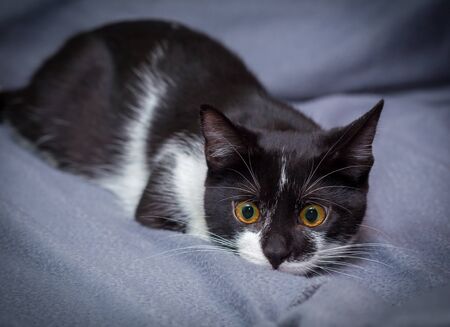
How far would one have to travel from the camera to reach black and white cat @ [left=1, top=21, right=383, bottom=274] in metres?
1.09

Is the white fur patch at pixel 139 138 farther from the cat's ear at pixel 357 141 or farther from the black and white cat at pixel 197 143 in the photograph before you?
the cat's ear at pixel 357 141

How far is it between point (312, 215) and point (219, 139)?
0.27 m

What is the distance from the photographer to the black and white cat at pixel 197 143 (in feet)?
3.59

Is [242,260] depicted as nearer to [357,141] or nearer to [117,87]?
[357,141]

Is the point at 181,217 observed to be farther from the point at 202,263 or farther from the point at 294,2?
the point at 294,2

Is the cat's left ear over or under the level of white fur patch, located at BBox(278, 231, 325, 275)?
over

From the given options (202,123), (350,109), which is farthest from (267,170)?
(350,109)

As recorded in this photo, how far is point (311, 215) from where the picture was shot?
110cm

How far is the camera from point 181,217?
132 cm

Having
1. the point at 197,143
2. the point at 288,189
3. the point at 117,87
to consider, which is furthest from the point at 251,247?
the point at 117,87

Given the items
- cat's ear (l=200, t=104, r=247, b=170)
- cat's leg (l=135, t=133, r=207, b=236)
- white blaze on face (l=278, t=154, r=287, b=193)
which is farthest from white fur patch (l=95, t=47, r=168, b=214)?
white blaze on face (l=278, t=154, r=287, b=193)

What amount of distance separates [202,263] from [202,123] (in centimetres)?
32

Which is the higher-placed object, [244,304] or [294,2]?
[294,2]

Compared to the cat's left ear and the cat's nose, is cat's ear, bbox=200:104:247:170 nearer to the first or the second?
the cat's left ear
